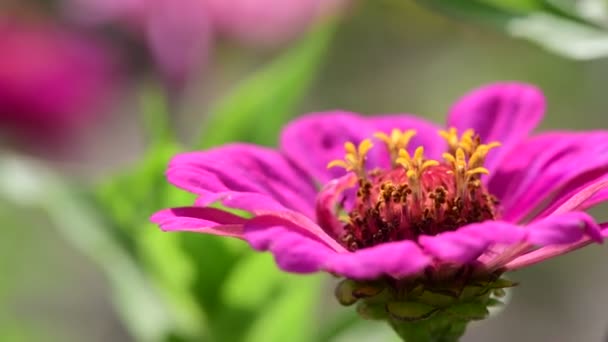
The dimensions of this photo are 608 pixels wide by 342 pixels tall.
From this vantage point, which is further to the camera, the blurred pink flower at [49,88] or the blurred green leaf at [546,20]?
the blurred pink flower at [49,88]

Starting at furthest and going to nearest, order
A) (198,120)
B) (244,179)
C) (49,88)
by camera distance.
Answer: (198,120), (49,88), (244,179)

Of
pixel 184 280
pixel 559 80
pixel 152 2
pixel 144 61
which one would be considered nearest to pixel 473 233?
pixel 184 280

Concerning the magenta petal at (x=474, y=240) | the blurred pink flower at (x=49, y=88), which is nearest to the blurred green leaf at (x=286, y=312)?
the magenta petal at (x=474, y=240)

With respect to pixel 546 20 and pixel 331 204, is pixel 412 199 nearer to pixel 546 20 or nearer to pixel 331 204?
pixel 331 204

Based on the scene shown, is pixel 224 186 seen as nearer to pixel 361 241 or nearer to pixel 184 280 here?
pixel 361 241

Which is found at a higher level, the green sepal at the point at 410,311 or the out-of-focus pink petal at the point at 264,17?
the green sepal at the point at 410,311

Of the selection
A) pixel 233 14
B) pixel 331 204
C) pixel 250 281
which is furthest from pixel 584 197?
pixel 233 14

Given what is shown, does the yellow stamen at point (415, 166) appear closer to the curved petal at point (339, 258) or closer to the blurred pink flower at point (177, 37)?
the curved petal at point (339, 258)
